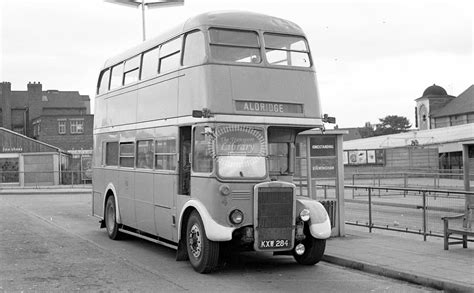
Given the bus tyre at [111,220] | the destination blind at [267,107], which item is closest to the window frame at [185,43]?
the destination blind at [267,107]

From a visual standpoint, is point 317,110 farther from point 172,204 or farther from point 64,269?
point 64,269

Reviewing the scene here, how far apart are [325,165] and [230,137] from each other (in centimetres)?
419

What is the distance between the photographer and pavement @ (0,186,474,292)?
27.7ft

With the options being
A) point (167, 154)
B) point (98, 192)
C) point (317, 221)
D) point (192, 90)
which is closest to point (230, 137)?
point (192, 90)

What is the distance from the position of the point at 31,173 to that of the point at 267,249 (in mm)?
37916

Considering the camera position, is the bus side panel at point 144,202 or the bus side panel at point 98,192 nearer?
the bus side panel at point 144,202

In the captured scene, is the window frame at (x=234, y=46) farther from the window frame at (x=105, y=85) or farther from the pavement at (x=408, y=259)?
the window frame at (x=105, y=85)

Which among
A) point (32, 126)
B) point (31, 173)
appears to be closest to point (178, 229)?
point (31, 173)

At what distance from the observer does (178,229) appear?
406 inches

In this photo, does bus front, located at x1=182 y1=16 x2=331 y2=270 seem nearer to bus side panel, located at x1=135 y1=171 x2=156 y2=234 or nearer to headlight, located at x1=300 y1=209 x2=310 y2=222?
headlight, located at x1=300 y1=209 x2=310 y2=222

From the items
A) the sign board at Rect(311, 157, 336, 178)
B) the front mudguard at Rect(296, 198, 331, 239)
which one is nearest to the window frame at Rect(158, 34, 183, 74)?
the front mudguard at Rect(296, 198, 331, 239)

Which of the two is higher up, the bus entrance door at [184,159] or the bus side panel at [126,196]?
the bus entrance door at [184,159]

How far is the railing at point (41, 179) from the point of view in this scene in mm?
43031

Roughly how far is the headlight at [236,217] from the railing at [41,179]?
35.3m
